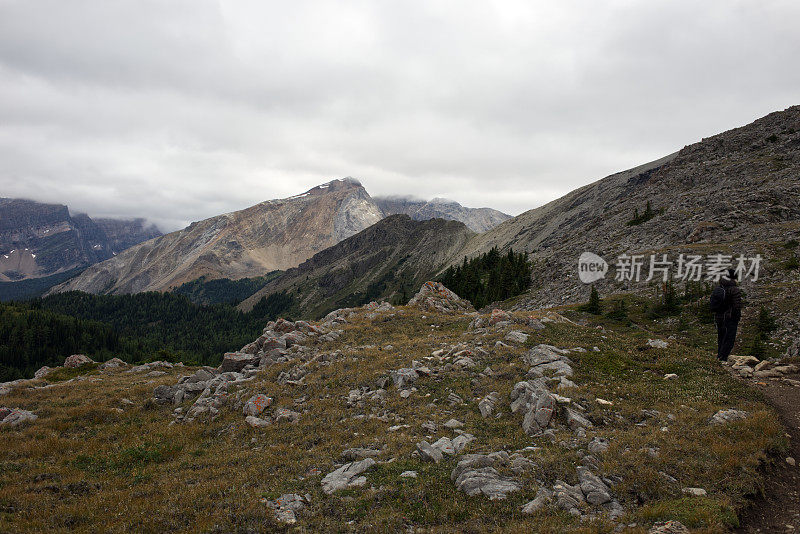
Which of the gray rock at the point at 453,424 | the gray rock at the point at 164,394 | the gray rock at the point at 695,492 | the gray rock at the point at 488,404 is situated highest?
the gray rock at the point at 695,492

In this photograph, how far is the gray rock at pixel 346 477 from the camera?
34.4 ft

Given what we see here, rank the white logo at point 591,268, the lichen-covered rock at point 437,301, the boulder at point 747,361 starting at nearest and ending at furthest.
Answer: the boulder at point 747,361 → the lichen-covered rock at point 437,301 → the white logo at point 591,268

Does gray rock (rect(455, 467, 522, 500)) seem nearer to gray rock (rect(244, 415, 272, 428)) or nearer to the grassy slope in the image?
the grassy slope

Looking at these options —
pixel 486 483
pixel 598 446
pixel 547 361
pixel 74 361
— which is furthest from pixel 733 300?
pixel 74 361

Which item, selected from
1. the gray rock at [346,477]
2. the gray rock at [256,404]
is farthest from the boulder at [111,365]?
the gray rock at [346,477]

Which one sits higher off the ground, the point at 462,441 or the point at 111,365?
the point at 462,441

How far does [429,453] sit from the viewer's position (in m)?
11.5

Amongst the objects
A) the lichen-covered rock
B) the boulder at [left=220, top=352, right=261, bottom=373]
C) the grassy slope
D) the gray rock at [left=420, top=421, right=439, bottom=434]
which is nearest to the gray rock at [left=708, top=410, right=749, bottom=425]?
the grassy slope

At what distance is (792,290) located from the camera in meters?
29.7

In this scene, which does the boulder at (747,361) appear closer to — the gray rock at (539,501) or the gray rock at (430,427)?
the gray rock at (430,427)

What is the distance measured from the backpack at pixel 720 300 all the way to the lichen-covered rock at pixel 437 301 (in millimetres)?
24565

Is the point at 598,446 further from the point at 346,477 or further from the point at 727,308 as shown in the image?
the point at 727,308

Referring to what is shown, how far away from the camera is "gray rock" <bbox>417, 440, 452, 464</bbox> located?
11.4m

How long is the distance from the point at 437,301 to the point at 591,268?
33937 mm
